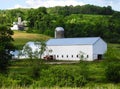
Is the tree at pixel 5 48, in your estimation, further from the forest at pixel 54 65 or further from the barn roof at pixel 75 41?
the barn roof at pixel 75 41

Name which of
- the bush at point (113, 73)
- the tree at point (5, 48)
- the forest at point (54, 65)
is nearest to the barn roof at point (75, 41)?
the forest at point (54, 65)

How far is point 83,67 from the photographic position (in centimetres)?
5056

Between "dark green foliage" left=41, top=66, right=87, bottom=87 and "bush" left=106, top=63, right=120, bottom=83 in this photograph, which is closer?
"dark green foliage" left=41, top=66, right=87, bottom=87

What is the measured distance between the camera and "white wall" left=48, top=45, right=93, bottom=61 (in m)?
86.4

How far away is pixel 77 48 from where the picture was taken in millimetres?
88438

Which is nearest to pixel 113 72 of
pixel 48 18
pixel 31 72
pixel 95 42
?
pixel 31 72

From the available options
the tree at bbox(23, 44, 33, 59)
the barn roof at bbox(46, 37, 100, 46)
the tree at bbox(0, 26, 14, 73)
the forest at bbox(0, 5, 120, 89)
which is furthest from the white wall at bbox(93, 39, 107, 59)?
the tree at bbox(0, 26, 14, 73)

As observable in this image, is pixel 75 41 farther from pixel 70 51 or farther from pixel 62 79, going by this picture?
pixel 62 79

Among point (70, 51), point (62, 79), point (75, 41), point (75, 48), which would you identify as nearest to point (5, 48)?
point (62, 79)

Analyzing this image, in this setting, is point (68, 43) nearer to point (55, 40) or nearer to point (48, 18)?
point (55, 40)

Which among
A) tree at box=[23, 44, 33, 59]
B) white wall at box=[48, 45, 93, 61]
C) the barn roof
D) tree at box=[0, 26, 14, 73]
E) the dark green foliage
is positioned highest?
the dark green foliage

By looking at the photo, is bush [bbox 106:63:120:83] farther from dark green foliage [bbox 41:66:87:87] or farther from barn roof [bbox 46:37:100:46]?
barn roof [bbox 46:37:100:46]

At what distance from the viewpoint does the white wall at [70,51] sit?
86438 mm

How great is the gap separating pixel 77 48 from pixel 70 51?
6.62 feet
